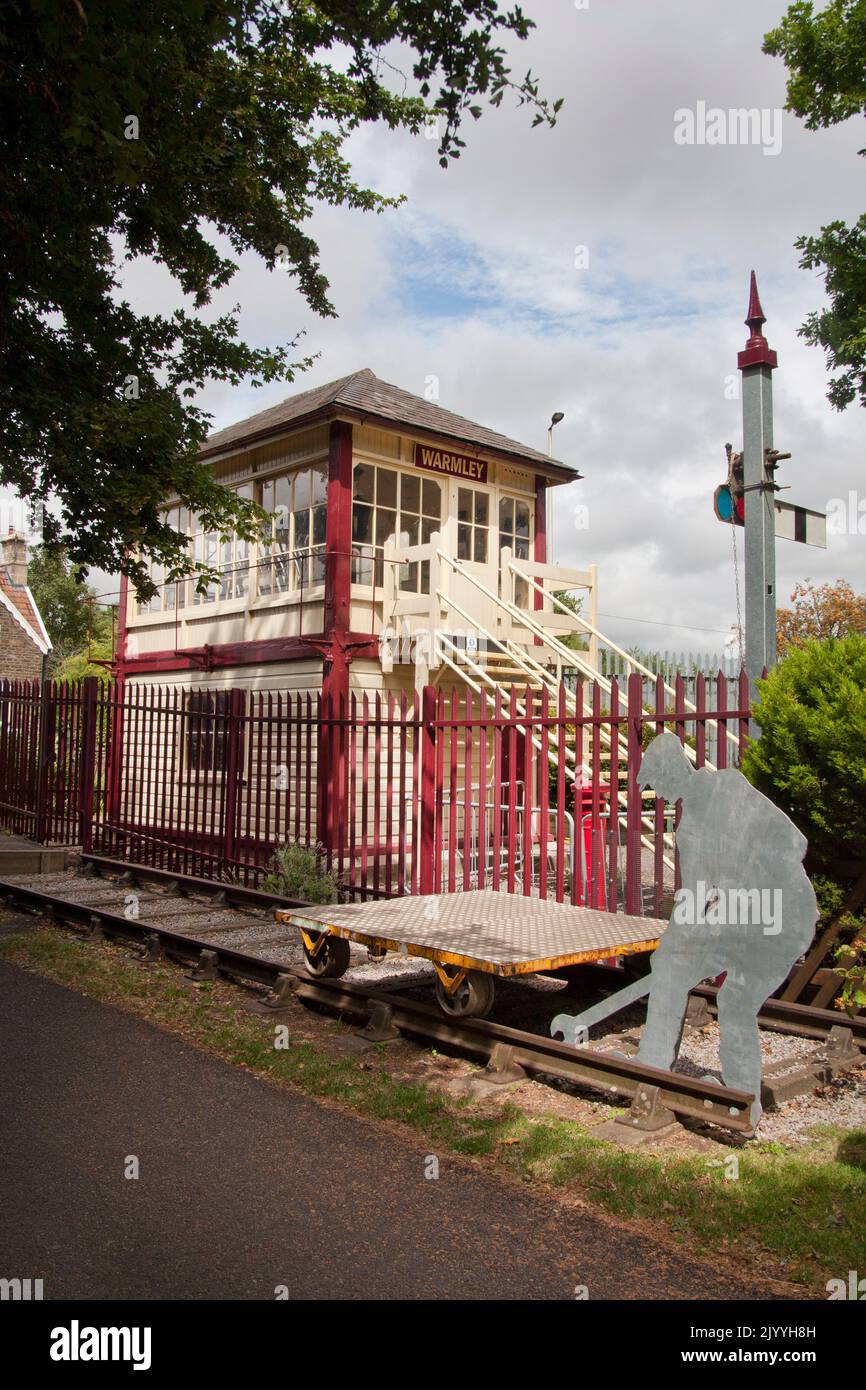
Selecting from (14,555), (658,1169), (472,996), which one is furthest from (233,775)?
(14,555)

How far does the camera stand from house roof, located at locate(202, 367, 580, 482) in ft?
50.6

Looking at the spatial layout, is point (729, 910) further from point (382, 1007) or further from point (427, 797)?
point (427, 797)

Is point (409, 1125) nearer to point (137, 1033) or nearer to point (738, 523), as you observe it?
point (137, 1033)

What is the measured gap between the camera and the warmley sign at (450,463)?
55.5 ft

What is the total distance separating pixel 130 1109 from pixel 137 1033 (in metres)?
1.37

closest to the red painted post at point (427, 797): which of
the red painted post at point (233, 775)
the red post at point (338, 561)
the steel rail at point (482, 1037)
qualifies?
the steel rail at point (482, 1037)

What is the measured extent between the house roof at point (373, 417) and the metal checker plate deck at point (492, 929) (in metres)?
9.74

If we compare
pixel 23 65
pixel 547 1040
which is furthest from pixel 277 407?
pixel 547 1040

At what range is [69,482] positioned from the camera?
404 inches

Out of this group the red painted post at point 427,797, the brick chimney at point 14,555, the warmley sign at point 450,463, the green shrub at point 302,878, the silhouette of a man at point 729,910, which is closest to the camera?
the silhouette of a man at point 729,910

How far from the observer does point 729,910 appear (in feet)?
15.9

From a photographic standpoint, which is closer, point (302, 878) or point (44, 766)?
point (302, 878)

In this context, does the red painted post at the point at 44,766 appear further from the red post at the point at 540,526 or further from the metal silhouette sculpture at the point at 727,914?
the metal silhouette sculpture at the point at 727,914

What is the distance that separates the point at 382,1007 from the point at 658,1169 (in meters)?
2.38
